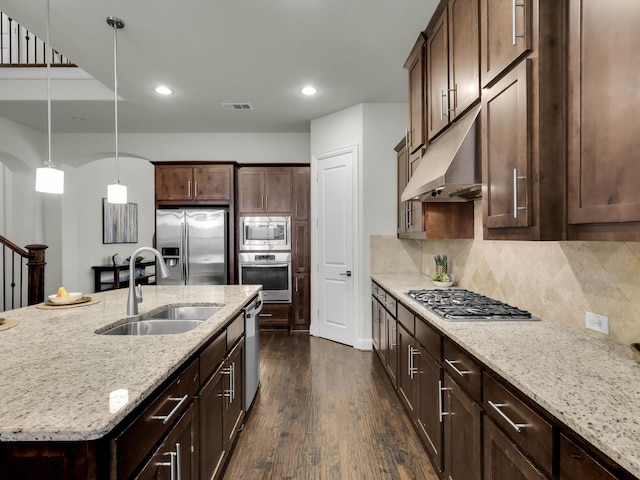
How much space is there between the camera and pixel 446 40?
2.22 m

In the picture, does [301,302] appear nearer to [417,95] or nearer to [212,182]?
[212,182]

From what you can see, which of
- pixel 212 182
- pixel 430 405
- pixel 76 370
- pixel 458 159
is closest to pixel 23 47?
pixel 212 182

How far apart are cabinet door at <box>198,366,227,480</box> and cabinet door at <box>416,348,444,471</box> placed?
3.65 feet

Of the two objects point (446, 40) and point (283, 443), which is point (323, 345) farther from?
point (446, 40)

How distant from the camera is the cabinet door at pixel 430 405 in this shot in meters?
1.82

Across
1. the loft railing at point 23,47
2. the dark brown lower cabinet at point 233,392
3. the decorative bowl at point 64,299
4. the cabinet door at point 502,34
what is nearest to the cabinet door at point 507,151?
the cabinet door at point 502,34

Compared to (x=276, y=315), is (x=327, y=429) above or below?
below

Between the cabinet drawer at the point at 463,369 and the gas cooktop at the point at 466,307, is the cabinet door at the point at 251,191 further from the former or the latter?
the cabinet drawer at the point at 463,369

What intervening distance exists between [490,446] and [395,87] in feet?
11.5

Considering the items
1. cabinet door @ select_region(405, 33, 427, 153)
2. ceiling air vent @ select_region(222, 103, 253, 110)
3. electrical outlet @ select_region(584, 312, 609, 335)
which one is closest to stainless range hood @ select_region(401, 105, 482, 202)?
cabinet door @ select_region(405, 33, 427, 153)

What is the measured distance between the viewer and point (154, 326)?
81.0 inches

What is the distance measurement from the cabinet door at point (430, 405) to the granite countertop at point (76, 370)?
3.71 ft

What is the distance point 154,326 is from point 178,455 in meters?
0.96

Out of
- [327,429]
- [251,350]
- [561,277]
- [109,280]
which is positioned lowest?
[327,429]
